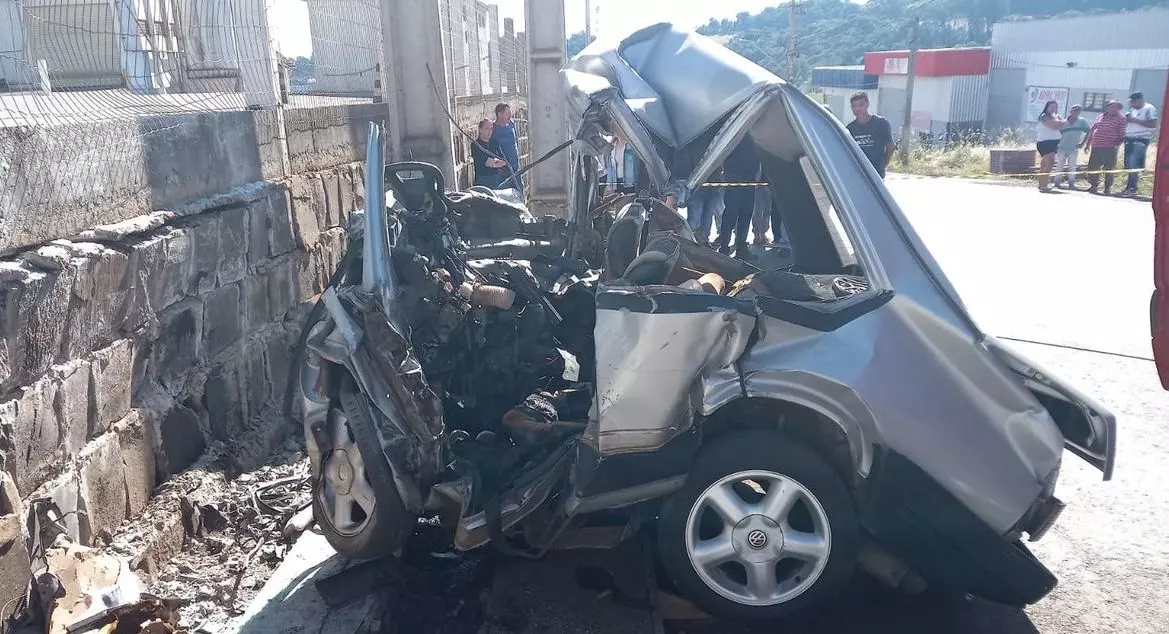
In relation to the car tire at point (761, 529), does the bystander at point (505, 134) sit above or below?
above

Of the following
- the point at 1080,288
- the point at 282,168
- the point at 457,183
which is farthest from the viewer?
the point at 457,183

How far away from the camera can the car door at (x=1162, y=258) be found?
384 cm

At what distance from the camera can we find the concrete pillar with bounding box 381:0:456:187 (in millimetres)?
9234

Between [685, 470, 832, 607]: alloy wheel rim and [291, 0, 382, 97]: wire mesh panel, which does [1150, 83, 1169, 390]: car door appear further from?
[291, 0, 382, 97]: wire mesh panel

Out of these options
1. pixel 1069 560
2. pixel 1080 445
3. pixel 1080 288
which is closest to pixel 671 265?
pixel 1080 445

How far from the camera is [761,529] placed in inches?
128

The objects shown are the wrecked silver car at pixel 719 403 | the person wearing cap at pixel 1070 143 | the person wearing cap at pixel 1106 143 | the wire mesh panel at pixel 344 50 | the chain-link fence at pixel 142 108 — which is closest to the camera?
the wrecked silver car at pixel 719 403

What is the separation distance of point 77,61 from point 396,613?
357cm

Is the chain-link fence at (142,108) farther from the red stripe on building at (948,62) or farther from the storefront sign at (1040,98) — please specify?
the red stripe on building at (948,62)

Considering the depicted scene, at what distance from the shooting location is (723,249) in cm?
487

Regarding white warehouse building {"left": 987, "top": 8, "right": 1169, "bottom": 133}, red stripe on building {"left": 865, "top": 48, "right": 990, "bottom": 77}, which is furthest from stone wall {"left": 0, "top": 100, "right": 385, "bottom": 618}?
red stripe on building {"left": 865, "top": 48, "right": 990, "bottom": 77}

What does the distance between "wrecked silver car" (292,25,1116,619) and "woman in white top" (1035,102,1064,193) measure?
14.7 m

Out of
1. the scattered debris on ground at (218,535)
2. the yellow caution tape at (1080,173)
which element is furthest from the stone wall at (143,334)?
the yellow caution tape at (1080,173)

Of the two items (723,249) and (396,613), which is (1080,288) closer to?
(723,249)
